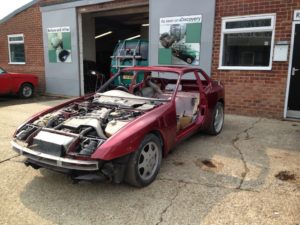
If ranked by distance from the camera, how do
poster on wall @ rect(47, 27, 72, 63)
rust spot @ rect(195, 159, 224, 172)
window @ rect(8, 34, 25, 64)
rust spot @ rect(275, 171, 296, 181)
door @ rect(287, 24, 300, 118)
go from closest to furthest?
rust spot @ rect(275, 171, 296, 181) → rust spot @ rect(195, 159, 224, 172) → door @ rect(287, 24, 300, 118) → poster on wall @ rect(47, 27, 72, 63) → window @ rect(8, 34, 25, 64)

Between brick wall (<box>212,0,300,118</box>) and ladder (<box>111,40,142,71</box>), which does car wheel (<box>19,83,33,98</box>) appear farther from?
brick wall (<box>212,0,300,118</box>)

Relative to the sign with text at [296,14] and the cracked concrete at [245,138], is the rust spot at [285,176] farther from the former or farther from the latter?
the sign with text at [296,14]

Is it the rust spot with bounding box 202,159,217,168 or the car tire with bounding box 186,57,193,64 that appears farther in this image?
the car tire with bounding box 186,57,193,64

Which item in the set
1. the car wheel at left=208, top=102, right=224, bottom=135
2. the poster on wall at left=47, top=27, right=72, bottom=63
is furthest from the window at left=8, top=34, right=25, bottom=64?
the car wheel at left=208, top=102, right=224, bottom=135

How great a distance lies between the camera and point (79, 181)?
300 cm

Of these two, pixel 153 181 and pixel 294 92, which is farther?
pixel 294 92

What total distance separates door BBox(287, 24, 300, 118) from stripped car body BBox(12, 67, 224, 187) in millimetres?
3520

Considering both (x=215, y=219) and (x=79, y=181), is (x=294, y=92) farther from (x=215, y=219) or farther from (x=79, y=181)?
(x=79, y=181)

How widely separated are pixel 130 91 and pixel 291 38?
4221 millimetres

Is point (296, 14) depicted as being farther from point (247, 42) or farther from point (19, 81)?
point (19, 81)

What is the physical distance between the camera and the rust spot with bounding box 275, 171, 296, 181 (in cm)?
371

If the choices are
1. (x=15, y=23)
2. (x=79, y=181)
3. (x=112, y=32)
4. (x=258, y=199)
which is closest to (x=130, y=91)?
(x=79, y=181)

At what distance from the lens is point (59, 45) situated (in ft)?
36.4

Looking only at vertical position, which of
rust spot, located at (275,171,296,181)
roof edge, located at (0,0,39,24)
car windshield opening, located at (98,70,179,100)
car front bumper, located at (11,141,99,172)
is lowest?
rust spot, located at (275,171,296,181)
